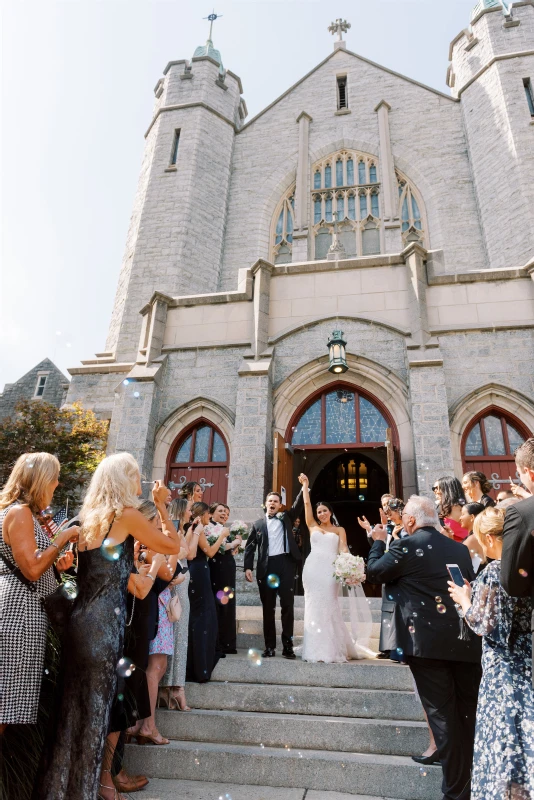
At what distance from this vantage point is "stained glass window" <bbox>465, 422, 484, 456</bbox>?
30.6 feet

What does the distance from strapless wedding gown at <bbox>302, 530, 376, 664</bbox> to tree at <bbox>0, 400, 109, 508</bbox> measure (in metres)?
6.87

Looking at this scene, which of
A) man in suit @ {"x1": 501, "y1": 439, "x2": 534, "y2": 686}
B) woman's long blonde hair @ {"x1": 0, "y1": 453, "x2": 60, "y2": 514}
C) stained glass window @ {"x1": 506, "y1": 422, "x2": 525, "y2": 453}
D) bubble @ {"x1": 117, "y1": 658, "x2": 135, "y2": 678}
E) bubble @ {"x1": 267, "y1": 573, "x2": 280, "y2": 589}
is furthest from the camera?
stained glass window @ {"x1": 506, "y1": 422, "x2": 525, "y2": 453}

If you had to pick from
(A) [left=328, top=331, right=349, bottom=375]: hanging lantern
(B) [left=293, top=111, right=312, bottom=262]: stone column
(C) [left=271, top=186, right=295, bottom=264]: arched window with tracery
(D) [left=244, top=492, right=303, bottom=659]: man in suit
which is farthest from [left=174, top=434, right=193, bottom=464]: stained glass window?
(C) [left=271, top=186, right=295, bottom=264]: arched window with tracery

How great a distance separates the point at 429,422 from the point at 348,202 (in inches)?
456

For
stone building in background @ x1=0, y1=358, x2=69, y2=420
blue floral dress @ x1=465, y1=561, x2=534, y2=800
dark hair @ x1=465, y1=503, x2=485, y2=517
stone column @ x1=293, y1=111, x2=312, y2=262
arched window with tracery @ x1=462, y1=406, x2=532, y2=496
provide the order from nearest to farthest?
blue floral dress @ x1=465, y1=561, x2=534, y2=800, dark hair @ x1=465, y1=503, x2=485, y2=517, arched window with tracery @ x1=462, y1=406, x2=532, y2=496, stone column @ x1=293, y1=111, x2=312, y2=262, stone building in background @ x1=0, y1=358, x2=69, y2=420

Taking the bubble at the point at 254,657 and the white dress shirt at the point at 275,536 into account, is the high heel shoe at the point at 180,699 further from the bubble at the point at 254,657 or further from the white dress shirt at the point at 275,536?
the white dress shirt at the point at 275,536

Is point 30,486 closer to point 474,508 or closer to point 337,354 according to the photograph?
point 474,508

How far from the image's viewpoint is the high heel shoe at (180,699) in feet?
14.1

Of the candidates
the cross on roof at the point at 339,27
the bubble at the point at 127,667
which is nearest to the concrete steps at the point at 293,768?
the bubble at the point at 127,667

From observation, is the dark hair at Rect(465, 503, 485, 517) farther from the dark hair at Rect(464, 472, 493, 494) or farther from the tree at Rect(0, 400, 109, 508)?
the tree at Rect(0, 400, 109, 508)

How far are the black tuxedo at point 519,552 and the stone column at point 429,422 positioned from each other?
6.18 m

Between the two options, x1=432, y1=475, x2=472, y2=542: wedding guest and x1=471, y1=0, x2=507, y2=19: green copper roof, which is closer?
x1=432, y1=475, x2=472, y2=542: wedding guest

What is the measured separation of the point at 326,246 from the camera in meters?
17.1

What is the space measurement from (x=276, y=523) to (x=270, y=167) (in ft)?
51.8
